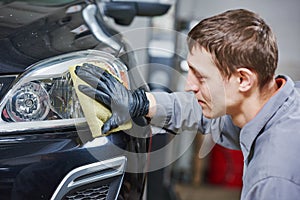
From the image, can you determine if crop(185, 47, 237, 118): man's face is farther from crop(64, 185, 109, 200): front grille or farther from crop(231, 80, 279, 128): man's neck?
crop(64, 185, 109, 200): front grille

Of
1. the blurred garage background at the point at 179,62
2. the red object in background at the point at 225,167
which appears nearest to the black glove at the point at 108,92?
the blurred garage background at the point at 179,62

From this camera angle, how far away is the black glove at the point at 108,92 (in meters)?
1.19

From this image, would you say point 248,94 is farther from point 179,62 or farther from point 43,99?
point 179,62

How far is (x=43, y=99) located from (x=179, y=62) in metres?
1.14

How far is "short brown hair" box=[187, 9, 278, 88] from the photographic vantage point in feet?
3.71

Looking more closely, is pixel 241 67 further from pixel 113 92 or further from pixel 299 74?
pixel 299 74

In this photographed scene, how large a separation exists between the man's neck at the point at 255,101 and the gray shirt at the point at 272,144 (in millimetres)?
20

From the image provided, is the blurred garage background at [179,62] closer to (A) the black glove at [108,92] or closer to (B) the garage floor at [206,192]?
(B) the garage floor at [206,192]

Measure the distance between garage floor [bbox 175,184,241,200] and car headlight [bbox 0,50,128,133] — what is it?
3.90ft

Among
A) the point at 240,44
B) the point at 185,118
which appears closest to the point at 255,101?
the point at 240,44

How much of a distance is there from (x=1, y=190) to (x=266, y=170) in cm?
62

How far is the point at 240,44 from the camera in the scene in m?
1.13

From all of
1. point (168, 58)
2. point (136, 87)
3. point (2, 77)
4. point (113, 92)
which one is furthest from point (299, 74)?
point (2, 77)

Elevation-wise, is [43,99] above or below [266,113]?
above
